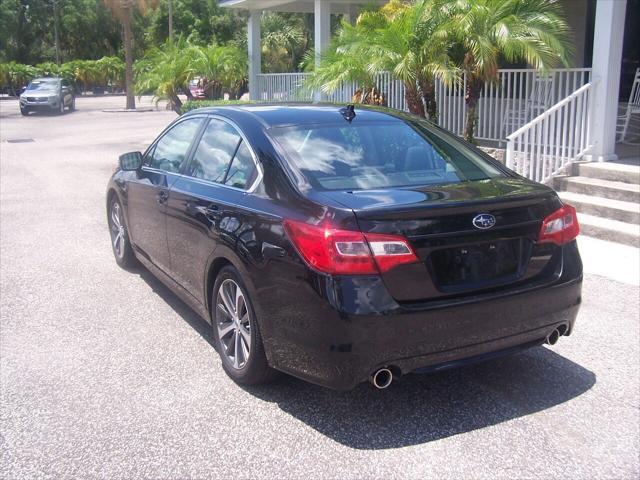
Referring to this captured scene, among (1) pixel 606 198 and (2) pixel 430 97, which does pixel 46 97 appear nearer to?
(2) pixel 430 97

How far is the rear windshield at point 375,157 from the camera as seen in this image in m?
4.12

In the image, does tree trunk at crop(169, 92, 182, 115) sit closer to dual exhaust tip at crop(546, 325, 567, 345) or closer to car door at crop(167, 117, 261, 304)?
car door at crop(167, 117, 261, 304)

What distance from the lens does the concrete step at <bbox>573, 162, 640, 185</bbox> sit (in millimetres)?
→ 8898

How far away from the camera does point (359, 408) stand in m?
4.11

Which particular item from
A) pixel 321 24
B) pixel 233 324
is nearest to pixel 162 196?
pixel 233 324

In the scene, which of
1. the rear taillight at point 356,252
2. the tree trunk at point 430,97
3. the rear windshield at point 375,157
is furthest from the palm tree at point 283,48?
the rear taillight at point 356,252

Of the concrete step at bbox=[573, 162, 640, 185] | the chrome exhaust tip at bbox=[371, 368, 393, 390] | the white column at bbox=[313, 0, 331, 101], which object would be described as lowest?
the chrome exhaust tip at bbox=[371, 368, 393, 390]

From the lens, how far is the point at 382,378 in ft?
12.0

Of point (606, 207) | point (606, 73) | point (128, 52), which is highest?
point (128, 52)

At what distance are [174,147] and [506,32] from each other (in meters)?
5.84

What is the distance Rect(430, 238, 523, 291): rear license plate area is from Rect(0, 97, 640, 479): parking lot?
80 cm

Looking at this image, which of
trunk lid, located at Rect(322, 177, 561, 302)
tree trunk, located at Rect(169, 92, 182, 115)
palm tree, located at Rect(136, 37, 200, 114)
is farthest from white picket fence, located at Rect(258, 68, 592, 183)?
tree trunk, located at Rect(169, 92, 182, 115)

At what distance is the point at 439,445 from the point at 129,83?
38.5 meters

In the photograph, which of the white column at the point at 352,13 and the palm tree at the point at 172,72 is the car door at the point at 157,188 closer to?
the white column at the point at 352,13
